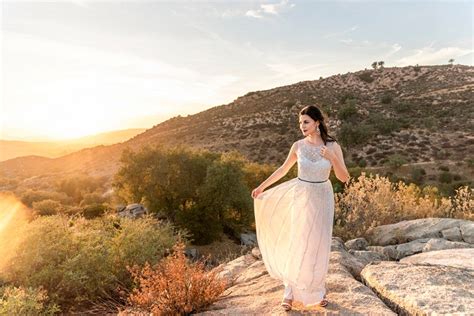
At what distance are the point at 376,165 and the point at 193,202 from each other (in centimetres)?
2431

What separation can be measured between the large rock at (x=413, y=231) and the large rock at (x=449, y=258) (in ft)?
5.74

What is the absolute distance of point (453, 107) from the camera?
177ft

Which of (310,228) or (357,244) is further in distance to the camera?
(357,244)

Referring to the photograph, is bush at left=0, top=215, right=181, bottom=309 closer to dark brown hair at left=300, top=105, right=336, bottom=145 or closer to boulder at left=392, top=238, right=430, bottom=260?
dark brown hair at left=300, top=105, right=336, bottom=145

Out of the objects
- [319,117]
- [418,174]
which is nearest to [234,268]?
[319,117]

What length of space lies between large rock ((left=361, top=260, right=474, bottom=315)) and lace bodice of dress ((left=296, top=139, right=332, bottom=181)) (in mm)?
1730

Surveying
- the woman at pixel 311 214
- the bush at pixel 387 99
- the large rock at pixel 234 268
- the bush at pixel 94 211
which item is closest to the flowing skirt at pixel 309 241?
the woman at pixel 311 214

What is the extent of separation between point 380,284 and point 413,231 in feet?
15.2

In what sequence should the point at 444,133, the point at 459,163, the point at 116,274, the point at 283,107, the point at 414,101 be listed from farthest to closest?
the point at 283,107, the point at 414,101, the point at 444,133, the point at 459,163, the point at 116,274

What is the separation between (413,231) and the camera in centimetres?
933

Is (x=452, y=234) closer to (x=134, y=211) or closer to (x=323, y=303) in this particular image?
(x=323, y=303)

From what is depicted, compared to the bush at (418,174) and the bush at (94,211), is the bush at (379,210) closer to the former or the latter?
the bush at (94,211)

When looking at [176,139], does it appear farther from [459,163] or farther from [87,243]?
[87,243]

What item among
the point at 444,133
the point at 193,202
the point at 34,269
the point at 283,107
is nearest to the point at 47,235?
the point at 34,269
